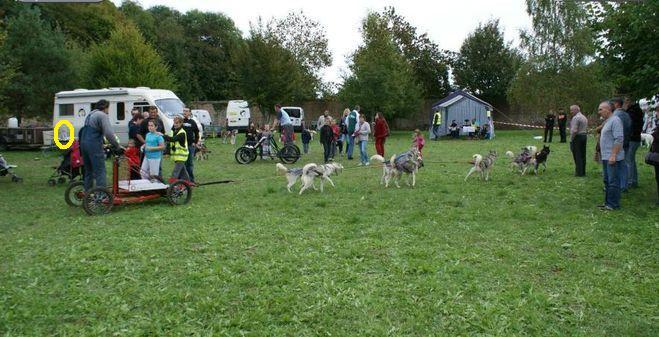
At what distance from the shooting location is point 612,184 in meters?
8.61

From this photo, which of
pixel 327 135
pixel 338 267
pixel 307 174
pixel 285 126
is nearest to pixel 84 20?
pixel 285 126

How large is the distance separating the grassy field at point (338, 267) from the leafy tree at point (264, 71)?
89.3 feet

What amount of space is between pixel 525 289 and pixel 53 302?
171 inches

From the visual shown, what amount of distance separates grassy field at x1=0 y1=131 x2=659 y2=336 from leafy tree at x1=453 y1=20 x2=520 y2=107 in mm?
37692

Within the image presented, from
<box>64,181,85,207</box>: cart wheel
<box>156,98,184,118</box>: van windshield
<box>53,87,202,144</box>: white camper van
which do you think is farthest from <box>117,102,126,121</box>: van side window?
<box>64,181,85,207</box>: cart wheel

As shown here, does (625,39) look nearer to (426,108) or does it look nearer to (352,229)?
(352,229)

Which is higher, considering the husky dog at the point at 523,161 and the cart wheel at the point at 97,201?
the husky dog at the point at 523,161

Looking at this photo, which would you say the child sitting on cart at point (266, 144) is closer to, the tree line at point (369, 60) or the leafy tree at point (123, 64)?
the tree line at point (369, 60)

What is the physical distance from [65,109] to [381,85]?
59.0ft

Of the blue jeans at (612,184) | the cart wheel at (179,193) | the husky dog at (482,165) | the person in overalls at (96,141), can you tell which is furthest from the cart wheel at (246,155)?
the blue jeans at (612,184)

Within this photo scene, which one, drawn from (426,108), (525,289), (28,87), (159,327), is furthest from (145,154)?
(426,108)

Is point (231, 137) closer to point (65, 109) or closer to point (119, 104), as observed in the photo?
point (119, 104)

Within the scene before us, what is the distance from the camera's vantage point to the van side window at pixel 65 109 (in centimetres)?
2230

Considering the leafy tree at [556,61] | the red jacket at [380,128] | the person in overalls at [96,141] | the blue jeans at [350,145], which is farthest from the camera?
the leafy tree at [556,61]
